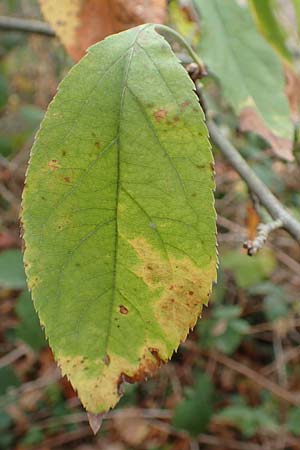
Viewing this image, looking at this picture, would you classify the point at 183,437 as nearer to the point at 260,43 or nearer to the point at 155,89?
the point at 260,43

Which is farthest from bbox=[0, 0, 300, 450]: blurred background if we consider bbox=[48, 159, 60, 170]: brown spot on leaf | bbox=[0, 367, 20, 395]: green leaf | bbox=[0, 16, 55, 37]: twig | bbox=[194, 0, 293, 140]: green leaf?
bbox=[48, 159, 60, 170]: brown spot on leaf

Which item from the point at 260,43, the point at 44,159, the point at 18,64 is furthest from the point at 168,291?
the point at 18,64

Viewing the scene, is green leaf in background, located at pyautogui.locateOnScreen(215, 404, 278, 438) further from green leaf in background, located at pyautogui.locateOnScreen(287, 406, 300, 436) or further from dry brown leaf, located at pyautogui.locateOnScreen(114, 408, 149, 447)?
dry brown leaf, located at pyautogui.locateOnScreen(114, 408, 149, 447)

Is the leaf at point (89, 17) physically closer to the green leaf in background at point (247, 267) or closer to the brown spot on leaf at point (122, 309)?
the brown spot on leaf at point (122, 309)

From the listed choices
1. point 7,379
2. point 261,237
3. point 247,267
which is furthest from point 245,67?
point 7,379

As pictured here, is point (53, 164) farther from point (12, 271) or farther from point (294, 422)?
point (294, 422)
